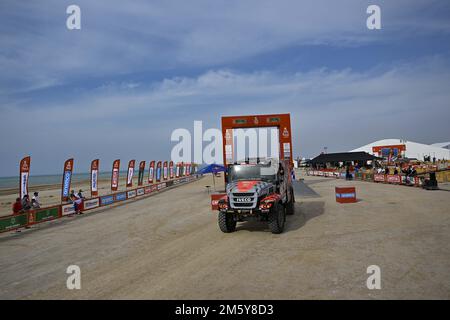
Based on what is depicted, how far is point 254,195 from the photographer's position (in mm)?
10586

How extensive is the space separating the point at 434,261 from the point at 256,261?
4364 millimetres

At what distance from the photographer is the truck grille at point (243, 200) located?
10577mm

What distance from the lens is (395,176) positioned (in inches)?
1147

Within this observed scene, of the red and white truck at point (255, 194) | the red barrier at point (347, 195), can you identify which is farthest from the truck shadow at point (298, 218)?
the red barrier at point (347, 195)

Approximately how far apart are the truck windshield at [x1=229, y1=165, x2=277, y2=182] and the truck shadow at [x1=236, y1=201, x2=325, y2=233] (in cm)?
205

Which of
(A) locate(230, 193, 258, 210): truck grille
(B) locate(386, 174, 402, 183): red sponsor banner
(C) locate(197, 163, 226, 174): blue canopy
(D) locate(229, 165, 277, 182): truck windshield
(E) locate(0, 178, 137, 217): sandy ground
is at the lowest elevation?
(E) locate(0, 178, 137, 217): sandy ground

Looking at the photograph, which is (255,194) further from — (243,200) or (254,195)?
(243,200)

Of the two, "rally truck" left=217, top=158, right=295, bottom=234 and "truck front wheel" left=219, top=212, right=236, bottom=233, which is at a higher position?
"rally truck" left=217, top=158, right=295, bottom=234

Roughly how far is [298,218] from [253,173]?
368cm

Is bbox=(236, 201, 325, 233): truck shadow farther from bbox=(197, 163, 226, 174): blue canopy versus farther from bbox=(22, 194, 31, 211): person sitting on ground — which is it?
bbox=(197, 163, 226, 174): blue canopy

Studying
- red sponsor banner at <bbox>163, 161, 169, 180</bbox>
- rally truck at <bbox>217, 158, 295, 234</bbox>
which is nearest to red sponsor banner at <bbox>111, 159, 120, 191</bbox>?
rally truck at <bbox>217, 158, 295, 234</bbox>

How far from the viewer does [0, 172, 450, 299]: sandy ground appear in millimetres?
6156
